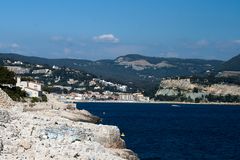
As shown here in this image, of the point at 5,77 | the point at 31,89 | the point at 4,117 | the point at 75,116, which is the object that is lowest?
the point at 75,116

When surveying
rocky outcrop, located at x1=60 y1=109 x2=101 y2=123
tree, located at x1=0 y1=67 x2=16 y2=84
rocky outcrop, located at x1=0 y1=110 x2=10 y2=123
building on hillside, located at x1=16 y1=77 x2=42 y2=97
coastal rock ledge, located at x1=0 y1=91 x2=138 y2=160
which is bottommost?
rocky outcrop, located at x1=60 y1=109 x2=101 y2=123

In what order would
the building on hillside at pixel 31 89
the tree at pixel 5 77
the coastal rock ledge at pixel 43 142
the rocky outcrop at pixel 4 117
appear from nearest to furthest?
the coastal rock ledge at pixel 43 142 → the rocky outcrop at pixel 4 117 → the tree at pixel 5 77 → the building on hillside at pixel 31 89

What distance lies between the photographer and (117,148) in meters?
32.2

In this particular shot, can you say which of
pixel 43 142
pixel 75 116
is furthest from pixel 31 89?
pixel 43 142

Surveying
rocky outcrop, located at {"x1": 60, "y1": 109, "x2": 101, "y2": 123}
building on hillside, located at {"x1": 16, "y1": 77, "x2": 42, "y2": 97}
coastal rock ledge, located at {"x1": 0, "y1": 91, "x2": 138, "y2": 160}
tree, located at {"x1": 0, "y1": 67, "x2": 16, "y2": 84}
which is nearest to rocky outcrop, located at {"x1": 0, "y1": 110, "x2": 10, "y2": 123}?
coastal rock ledge, located at {"x1": 0, "y1": 91, "x2": 138, "y2": 160}

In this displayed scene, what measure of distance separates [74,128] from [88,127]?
306cm

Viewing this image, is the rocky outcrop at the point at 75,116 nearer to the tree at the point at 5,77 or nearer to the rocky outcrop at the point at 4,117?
the tree at the point at 5,77

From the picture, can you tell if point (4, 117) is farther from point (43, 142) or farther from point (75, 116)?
point (75, 116)

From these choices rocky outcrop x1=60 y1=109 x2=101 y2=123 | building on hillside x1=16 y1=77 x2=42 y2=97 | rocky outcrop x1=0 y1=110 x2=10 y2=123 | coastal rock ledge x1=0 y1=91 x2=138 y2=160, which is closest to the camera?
coastal rock ledge x1=0 y1=91 x2=138 y2=160

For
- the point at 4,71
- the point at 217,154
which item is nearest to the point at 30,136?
the point at 217,154

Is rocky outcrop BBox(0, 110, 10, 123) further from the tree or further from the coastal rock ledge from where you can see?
the tree

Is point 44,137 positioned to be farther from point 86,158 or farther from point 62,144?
point 86,158

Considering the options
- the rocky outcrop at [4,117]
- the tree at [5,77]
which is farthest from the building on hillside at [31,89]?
the rocky outcrop at [4,117]

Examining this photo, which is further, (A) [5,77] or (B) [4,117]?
(A) [5,77]
